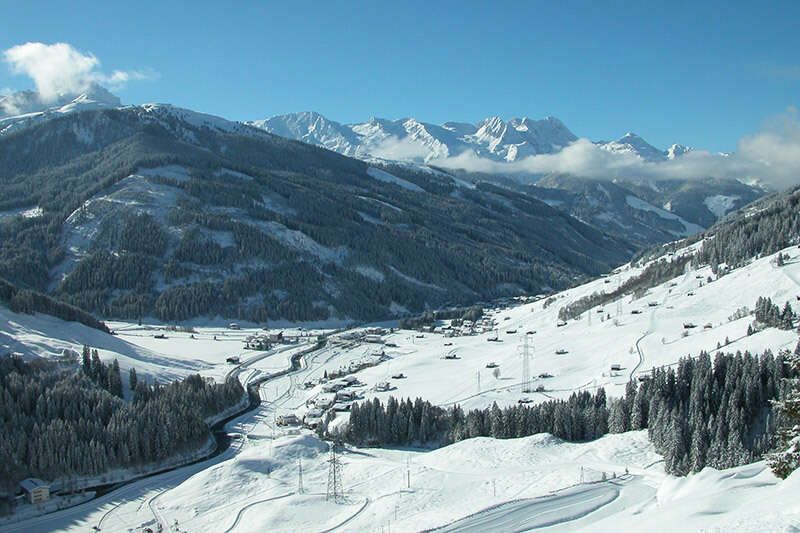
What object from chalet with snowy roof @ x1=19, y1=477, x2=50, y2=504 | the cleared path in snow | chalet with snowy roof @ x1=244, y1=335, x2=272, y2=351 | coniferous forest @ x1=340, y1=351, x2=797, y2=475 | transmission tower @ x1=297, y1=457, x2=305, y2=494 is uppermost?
chalet with snowy roof @ x1=244, y1=335, x2=272, y2=351

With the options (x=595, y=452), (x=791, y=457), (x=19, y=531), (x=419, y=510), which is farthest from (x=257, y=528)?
(x=791, y=457)

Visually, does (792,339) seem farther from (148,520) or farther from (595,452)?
(148,520)

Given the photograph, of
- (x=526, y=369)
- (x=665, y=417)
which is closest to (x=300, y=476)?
(x=665, y=417)

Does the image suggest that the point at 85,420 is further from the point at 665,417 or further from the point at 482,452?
the point at 665,417

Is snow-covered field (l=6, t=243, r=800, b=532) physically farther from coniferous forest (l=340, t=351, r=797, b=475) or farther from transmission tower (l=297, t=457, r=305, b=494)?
coniferous forest (l=340, t=351, r=797, b=475)

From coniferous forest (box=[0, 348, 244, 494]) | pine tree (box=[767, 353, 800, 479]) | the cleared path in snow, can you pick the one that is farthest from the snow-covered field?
coniferous forest (box=[0, 348, 244, 494])

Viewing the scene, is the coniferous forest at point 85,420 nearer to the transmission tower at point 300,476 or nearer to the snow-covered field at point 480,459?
the snow-covered field at point 480,459
